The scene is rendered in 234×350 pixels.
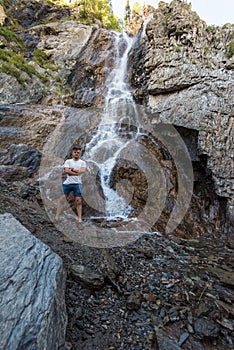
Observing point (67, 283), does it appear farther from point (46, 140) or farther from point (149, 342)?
point (46, 140)

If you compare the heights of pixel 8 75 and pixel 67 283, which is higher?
pixel 8 75

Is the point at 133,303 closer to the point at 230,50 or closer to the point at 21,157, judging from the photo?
the point at 21,157

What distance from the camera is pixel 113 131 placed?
11.9 metres

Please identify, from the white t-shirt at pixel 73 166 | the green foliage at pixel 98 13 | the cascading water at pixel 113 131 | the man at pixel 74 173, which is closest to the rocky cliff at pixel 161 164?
the cascading water at pixel 113 131

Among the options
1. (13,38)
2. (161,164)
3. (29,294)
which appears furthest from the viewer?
(13,38)

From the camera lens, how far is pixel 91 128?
1185cm

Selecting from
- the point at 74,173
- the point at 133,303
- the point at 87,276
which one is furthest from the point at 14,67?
the point at 133,303

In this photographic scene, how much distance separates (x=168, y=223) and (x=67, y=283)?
16.1ft

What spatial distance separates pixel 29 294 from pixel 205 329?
2.71m

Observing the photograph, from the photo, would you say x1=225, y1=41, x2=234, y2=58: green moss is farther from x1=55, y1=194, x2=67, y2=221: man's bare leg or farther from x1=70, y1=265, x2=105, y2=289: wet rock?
x1=70, y1=265, x2=105, y2=289: wet rock

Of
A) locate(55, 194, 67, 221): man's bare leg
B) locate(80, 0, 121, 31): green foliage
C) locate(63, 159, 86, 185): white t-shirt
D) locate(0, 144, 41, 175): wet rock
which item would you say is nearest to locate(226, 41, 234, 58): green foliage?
locate(63, 159, 86, 185): white t-shirt

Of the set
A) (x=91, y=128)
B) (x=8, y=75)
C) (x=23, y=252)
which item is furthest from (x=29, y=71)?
(x=23, y=252)

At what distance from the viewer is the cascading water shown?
8.48m

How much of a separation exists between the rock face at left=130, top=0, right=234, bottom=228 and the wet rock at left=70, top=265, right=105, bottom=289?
658cm
